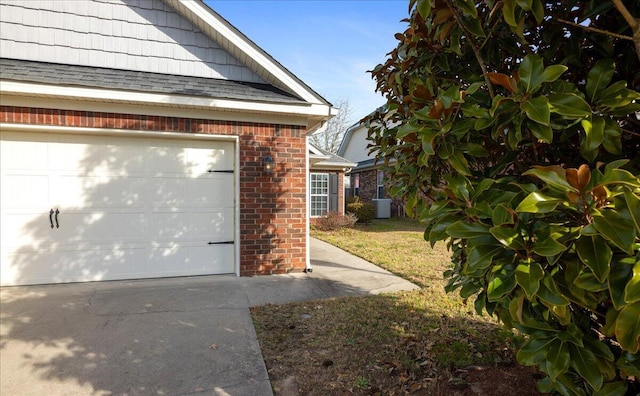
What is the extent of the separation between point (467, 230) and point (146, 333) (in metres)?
3.63

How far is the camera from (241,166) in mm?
5836

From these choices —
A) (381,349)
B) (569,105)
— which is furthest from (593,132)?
(381,349)

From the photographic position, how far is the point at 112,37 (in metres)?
5.83

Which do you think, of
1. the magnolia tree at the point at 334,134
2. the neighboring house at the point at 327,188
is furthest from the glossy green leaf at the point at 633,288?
the magnolia tree at the point at 334,134

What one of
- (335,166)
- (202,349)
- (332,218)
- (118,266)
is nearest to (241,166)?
(118,266)

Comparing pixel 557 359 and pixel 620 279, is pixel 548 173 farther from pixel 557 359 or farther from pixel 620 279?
pixel 557 359

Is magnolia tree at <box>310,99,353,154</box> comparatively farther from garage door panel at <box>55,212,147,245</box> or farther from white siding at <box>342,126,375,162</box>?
garage door panel at <box>55,212,147,245</box>

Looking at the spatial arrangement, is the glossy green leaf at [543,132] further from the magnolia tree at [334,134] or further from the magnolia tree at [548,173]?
the magnolia tree at [334,134]

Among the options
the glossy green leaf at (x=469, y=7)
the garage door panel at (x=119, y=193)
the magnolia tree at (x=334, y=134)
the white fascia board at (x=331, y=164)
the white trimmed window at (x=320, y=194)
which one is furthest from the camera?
the magnolia tree at (x=334, y=134)

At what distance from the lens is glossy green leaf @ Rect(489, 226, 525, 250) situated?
1271 millimetres

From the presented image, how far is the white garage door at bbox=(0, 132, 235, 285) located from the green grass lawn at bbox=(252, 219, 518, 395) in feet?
7.10

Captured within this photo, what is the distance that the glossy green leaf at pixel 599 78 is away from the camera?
55.5 inches

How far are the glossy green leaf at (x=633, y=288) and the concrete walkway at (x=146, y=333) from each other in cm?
256

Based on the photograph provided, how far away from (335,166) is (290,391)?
12576 millimetres
